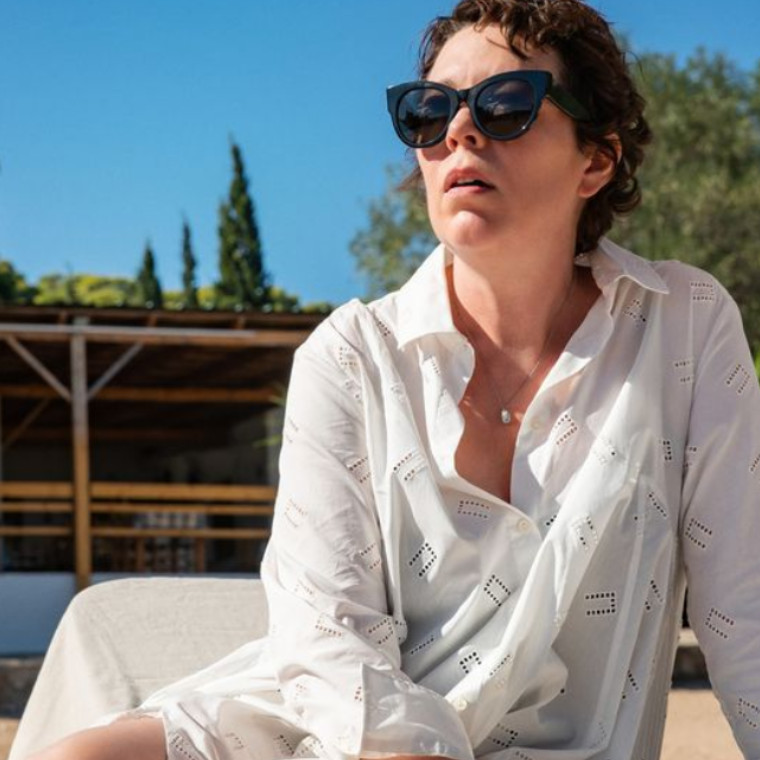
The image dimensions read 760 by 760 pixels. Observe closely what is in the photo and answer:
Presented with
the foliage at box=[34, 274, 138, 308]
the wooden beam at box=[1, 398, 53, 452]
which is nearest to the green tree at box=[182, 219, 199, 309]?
the foliage at box=[34, 274, 138, 308]

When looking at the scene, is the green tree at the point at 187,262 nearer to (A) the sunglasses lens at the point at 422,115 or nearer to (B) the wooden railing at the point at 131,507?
(B) the wooden railing at the point at 131,507

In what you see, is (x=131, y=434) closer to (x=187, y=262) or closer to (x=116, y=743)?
(x=116, y=743)

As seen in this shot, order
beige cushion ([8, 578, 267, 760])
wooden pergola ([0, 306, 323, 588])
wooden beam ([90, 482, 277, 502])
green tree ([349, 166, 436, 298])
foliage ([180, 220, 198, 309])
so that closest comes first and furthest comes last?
1. beige cushion ([8, 578, 267, 760])
2. wooden pergola ([0, 306, 323, 588])
3. wooden beam ([90, 482, 277, 502])
4. green tree ([349, 166, 436, 298])
5. foliage ([180, 220, 198, 309])

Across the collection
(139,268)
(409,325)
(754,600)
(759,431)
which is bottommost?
(754,600)

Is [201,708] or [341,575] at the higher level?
[341,575]

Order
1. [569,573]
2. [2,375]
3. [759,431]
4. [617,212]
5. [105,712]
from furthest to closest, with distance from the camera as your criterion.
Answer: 1. [2,375]
2. [105,712]
3. [617,212]
4. [759,431]
5. [569,573]

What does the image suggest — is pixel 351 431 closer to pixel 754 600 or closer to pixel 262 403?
pixel 754 600

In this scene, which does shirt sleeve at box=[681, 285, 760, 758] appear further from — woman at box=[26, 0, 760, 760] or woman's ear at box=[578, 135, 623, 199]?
woman's ear at box=[578, 135, 623, 199]

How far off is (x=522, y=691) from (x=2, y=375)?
53.3 ft

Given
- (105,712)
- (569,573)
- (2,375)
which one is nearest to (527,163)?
(569,573)

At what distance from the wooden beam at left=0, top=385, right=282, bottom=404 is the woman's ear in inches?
602

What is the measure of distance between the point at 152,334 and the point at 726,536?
479 inches

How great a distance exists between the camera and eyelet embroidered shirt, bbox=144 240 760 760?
5.86 feet

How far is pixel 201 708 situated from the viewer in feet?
6.07
